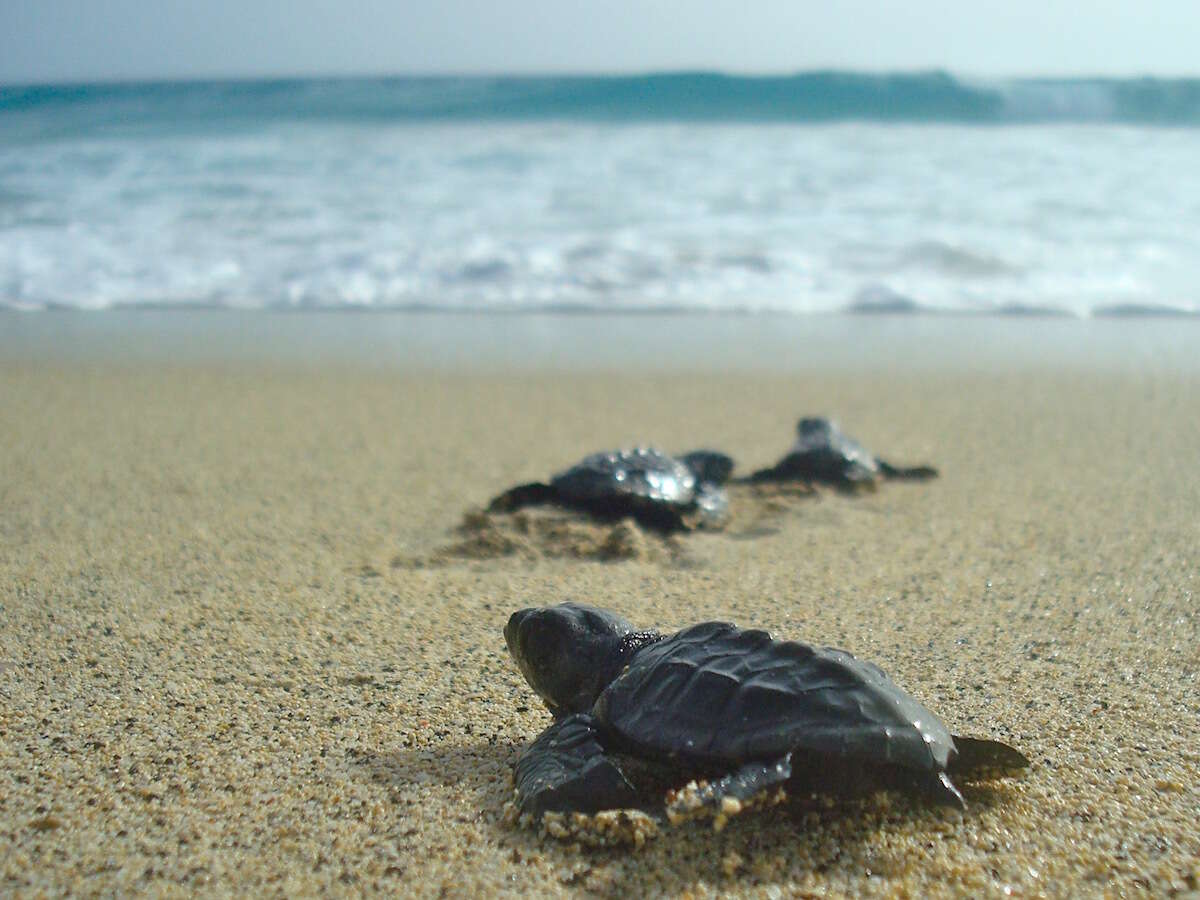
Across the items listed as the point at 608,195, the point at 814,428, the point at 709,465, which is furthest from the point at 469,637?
the point at 608,195

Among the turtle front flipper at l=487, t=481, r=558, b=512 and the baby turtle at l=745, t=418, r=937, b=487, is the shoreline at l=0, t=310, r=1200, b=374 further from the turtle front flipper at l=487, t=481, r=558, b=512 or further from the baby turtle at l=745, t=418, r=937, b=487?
the turtle front flipper at l=487, t=481, r=558, b=512

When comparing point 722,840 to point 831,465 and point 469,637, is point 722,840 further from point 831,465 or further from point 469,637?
point 831,465

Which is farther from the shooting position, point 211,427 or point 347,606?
point 211,427

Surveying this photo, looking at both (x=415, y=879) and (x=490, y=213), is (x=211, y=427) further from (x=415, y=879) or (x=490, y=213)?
(x=490, y=213)

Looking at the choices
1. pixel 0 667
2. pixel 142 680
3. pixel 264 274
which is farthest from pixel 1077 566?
pixel 264 274

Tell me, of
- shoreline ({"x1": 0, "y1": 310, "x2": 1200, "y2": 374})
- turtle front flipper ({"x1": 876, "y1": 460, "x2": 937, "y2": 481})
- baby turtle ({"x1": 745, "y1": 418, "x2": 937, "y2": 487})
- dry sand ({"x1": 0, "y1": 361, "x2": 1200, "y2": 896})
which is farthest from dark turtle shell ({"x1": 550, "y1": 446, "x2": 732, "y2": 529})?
shoreline ({"x1": 0, "y1": 310, "x2": 1200, "y2": 374})

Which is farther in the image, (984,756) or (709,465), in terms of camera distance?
(709,465)

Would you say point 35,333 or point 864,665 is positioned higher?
point 864,665
